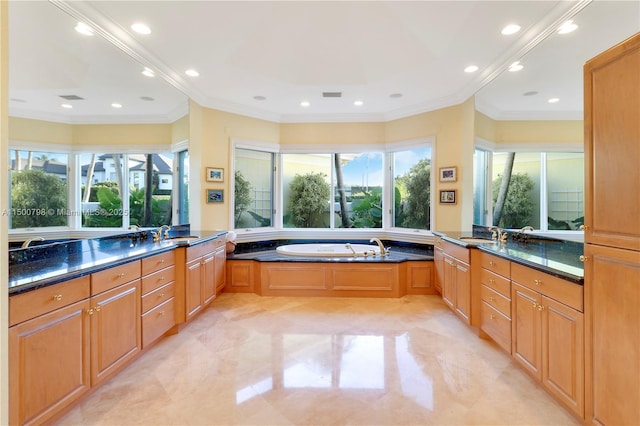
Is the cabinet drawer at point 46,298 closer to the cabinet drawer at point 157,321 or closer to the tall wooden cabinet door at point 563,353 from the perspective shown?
the cabinet drawer at point 157,321

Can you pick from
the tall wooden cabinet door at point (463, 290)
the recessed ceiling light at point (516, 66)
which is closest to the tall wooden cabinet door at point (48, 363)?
the tall wooden cabinet door at point (463, 290)

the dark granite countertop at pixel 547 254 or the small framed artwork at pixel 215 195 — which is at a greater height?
the small framed artwork at pixel 215 195

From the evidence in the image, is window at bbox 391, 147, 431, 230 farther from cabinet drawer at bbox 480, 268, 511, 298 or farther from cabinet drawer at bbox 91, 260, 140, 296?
cabinet drawer at bbox 91, 260, 140, 296

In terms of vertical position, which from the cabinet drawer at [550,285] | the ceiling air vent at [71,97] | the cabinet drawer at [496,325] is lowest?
the cabinet drawer at [496,325]


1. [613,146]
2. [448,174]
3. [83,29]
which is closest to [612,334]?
[613,146]

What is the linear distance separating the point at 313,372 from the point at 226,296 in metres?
2.17

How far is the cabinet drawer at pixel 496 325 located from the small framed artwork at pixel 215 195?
138 inches

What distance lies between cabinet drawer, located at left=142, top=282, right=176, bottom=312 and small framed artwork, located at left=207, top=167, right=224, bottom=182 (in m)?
1.84

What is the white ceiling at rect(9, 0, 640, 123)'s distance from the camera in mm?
2184

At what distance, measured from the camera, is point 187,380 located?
213 cm

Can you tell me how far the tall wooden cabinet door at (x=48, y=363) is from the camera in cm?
143

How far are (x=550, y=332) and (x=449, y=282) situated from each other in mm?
1583

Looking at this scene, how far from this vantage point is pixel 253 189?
493cm

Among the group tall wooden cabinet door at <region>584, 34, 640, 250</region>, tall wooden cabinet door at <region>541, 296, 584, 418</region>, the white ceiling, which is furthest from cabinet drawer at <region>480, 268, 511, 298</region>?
the white ceiling
